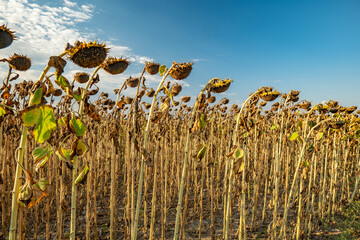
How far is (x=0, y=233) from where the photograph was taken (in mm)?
3896

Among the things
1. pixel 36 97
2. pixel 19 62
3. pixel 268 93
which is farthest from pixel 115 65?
pixel 268 93

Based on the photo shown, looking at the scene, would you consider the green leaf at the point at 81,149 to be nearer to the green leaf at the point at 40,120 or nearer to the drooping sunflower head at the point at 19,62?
the green leaf at the point at 40,120

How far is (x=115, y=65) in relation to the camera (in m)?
1.75

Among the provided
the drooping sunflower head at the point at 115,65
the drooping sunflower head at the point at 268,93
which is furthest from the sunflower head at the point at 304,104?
the drooping sunflower head at the point at 115,65

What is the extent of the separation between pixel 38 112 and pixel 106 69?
653 mm

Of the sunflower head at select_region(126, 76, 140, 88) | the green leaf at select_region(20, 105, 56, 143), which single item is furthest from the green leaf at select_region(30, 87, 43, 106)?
the sunflower head at select_region(126, 76, 140, 88)

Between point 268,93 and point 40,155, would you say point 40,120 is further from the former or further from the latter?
point 268,93

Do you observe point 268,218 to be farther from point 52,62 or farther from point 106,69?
point 52,62

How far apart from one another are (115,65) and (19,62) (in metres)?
1.16

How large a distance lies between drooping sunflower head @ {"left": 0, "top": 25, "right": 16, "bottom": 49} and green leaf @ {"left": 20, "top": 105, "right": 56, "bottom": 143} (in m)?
0.63

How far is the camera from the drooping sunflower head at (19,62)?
7.39 feet

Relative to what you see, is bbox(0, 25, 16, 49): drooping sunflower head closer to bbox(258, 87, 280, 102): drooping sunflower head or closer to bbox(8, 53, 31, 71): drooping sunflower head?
bbox(8, 53, 31, 71): drooping sunflower head

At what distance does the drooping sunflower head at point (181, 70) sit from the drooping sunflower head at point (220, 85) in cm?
28

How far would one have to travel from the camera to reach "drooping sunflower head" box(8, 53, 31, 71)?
2.25 meters
